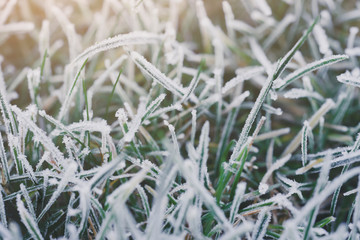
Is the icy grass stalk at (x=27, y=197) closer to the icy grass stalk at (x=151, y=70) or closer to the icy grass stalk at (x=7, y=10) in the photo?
the icy grass stalk at (x=151, y=70)

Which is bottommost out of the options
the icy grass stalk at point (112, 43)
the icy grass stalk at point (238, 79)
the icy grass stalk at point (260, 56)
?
the icy grass stalk at point (238, 79)

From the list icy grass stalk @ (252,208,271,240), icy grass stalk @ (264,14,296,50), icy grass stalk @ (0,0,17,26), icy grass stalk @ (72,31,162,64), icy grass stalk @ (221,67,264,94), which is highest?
icy grass stalk @ (0,0,17,26)

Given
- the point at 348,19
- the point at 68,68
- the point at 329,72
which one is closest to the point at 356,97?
the point at 329,72

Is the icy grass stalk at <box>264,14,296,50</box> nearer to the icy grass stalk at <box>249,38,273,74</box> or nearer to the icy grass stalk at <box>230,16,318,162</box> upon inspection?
the icy grass stalk at <box>249,38,273,74</box>

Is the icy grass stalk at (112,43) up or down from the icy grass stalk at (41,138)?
up

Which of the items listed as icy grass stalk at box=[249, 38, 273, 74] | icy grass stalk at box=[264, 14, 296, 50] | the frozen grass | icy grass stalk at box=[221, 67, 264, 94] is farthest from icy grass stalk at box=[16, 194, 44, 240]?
icy grass stalk at box=[264, 14, 296, 50]

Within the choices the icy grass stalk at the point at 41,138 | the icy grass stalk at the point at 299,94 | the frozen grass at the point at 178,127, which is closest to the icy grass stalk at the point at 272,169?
the frozen grass at the point at 178,127

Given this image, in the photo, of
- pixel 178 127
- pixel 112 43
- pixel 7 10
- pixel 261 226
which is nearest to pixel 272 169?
pixel 261 226

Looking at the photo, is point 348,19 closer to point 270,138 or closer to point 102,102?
point 270,138

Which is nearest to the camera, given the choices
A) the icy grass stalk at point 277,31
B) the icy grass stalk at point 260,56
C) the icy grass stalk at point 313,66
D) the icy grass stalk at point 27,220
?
the icy grass stalk at point 27,220
